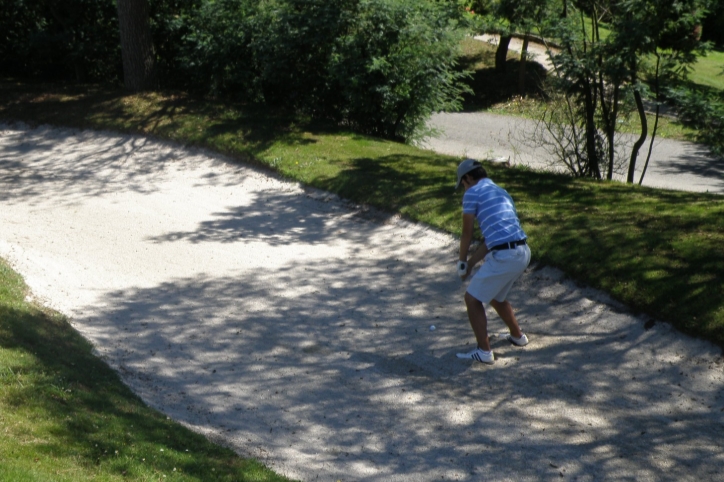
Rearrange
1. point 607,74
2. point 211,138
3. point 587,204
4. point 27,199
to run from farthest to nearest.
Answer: point 211,138 → point 27,199 → point 607,74 → point 587,204

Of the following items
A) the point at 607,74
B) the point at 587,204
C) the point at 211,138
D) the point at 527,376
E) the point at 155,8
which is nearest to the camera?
the point at 527,376

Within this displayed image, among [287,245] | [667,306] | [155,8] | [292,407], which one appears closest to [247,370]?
[292,407]

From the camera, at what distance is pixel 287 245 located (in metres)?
11.8

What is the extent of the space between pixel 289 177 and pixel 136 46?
604cm

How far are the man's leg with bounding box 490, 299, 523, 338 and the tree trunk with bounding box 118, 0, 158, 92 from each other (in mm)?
12228

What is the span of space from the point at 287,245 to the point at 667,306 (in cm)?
548

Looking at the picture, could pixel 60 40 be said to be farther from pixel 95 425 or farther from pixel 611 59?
pixel 95 425

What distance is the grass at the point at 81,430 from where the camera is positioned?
17.4ft

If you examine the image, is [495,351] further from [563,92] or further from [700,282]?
[563,92]

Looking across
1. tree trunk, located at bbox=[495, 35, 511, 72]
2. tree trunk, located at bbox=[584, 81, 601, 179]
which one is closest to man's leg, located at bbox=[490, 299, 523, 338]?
tree trunk, located at bbox=[584, 81, 601, 179]

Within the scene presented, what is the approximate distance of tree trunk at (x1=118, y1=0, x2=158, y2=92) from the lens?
1731 cm

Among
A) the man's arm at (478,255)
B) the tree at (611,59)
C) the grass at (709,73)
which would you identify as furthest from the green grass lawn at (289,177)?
the grass at (709,73)

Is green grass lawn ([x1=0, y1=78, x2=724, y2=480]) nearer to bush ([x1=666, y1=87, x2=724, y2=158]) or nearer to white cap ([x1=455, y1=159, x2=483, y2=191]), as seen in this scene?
bush ([x1=666, y1=87, x2=724, y2=158])

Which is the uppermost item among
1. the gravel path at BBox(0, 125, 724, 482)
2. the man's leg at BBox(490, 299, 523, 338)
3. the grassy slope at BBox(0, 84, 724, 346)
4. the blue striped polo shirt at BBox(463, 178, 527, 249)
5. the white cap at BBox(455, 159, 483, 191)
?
the white cap at BBox(455, 159, 483, 191)
